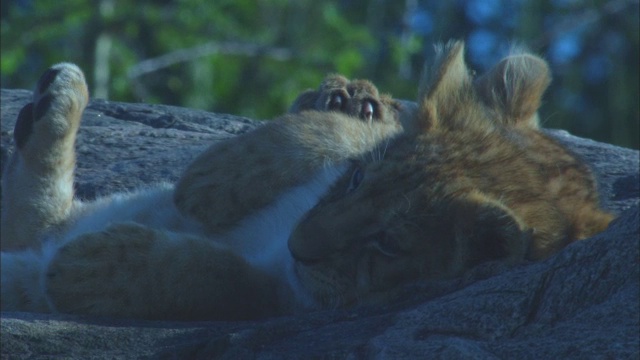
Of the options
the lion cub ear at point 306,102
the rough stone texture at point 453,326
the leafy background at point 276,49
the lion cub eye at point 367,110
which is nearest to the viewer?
the rough stone texture at point 453,326

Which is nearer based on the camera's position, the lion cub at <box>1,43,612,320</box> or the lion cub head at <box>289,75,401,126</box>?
the lion cub at <box>1,43,612,320</box>

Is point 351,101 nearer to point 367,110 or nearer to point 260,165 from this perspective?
Answer: point 367,110

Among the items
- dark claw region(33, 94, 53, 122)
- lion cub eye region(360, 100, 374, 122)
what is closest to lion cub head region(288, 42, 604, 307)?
lion cub eye region(360, 100, 374, 122)

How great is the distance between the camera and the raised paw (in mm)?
4223

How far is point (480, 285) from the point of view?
283 centimetres

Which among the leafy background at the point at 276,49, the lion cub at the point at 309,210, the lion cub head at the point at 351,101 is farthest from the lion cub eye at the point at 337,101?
the leafy background at the point at 276,49

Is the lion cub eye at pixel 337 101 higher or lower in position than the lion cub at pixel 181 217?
higher

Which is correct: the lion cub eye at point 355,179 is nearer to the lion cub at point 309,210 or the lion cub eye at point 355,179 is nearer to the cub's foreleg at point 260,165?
the lion cub at point 309,210

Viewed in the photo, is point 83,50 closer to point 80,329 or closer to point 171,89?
point 171,89

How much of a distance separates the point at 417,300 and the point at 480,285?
0.26m

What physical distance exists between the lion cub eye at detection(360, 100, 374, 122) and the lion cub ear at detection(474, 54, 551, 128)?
1.95ft

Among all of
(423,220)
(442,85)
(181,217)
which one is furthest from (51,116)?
(423,220)

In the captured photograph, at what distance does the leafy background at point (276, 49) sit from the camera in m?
10.8

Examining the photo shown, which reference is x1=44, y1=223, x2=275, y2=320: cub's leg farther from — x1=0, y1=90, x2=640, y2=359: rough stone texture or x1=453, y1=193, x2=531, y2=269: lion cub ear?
x1=453, y1=193, x2=531, y2=269: lion cub ear
